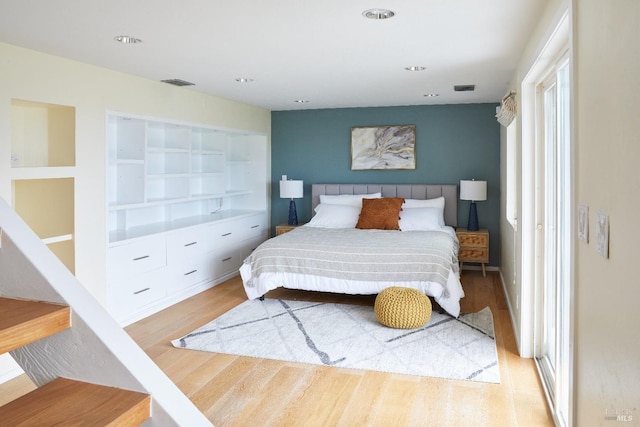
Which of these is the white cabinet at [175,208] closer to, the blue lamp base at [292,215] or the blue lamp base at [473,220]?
the blue lamp base at [292,215]

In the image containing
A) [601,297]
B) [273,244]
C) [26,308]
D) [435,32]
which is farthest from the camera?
[273,244]

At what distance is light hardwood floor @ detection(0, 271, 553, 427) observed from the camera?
8.92ft

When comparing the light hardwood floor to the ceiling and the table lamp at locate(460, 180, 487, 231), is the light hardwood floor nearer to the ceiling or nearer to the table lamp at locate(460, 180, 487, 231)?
the ceiling

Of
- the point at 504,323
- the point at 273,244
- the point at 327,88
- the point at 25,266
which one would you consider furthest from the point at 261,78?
the point at 25,266

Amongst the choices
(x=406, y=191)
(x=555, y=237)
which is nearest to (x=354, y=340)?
(x=555, y=237)

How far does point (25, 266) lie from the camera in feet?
3.87

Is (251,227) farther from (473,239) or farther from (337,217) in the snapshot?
(473,239)

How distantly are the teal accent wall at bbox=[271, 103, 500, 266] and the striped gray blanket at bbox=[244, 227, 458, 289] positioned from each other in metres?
1.56

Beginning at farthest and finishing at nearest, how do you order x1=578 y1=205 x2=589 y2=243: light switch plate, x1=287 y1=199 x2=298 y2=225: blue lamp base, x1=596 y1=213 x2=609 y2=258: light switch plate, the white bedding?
x1=287 y1=199 x2=298 y2=225: blue lamp base → the white bedding → x1=578 y1=205 x2=589 y2=243: light switch plate → x1=596 y1=213 x2=609 y2=258: light switch plate

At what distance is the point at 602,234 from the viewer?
1382mm

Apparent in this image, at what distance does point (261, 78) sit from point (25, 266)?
372 cm

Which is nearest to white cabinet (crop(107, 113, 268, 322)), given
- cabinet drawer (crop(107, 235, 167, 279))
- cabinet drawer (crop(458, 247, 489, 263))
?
cabinet drawer (crop(107, 235, 167, 279))

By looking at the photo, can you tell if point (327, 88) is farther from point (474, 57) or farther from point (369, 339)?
point (369, 339)

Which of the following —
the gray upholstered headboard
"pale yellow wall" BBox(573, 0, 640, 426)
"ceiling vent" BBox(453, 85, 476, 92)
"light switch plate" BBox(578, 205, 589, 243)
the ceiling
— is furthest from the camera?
the gray upholstered headboard
